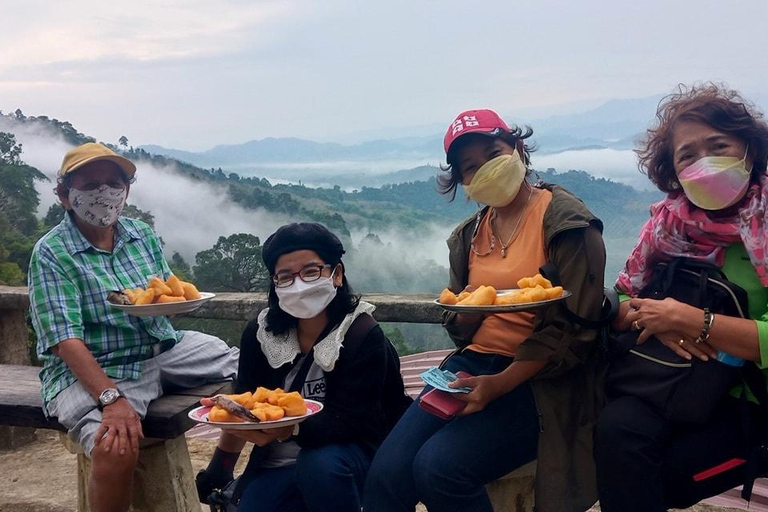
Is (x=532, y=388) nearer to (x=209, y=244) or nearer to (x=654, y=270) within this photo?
(x=654, y=270)

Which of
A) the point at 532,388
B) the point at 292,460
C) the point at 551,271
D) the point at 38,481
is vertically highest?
the point at 551,271

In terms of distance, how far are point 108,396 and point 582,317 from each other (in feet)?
6.38

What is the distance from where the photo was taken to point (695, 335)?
253 cm

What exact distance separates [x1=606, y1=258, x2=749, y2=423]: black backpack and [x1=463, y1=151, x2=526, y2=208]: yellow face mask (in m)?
0.64

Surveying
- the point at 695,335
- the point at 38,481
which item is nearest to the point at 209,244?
the point at 38,481

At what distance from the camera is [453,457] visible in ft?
8.66

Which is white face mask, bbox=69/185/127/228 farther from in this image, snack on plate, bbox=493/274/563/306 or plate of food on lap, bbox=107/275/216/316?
snack on plate, bbox=493/274/563/306

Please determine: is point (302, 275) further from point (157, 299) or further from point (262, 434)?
point (157, 299)

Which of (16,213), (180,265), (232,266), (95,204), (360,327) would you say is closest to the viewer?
(360,327)

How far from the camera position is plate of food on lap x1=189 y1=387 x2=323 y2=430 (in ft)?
8.43

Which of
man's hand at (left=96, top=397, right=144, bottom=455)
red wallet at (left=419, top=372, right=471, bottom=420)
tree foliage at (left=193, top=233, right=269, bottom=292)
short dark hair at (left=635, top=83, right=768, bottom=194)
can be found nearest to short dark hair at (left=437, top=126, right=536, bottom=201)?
short dark hair at (left=635, top=83, right=768, bottom=194)

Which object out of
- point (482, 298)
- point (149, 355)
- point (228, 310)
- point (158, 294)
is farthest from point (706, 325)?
point (228, 310)

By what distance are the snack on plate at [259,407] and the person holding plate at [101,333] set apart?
688 mm

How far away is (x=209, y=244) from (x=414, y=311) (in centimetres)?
208
